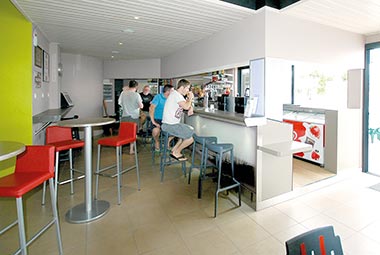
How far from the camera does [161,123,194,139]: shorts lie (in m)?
3.69

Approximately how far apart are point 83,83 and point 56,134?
4361 millimetres

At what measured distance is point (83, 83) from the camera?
6.96m

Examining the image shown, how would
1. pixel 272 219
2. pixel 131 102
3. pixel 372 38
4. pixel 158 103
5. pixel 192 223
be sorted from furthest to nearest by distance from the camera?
pixel 131 102, pixel 158 103, pixel 372 38, pixel 272 219, pixel 192 223

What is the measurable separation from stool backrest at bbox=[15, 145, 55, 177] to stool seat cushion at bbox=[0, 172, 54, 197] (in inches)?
2.1

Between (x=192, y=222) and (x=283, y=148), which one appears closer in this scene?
(x=192, y=222)

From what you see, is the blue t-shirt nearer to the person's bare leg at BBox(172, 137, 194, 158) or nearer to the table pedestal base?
the person's bare leg at BBox(172, 137, 194, 158)

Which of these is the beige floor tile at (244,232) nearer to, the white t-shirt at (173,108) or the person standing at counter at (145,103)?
the white t-shirt at (173,108)

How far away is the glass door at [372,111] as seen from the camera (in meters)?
4.07

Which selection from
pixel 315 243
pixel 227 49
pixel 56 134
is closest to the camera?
pixel 315 243

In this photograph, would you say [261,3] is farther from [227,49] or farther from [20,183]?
[20,183]

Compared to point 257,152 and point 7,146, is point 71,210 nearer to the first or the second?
point 7,146

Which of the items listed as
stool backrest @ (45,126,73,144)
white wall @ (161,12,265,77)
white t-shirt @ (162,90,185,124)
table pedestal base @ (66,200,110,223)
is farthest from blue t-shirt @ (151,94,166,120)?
table pedestal base @ (66,200,110,223)

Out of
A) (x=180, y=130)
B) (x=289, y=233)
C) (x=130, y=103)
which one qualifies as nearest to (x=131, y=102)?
(x=130, y=103)

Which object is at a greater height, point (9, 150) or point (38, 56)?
point (38, 56)
